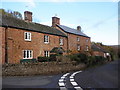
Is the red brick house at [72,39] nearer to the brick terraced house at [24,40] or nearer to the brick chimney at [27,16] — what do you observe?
the brick terraced house at [24,40]

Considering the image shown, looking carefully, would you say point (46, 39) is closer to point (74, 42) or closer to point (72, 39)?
point (72, 39)

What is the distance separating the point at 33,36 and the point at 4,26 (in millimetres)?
5992

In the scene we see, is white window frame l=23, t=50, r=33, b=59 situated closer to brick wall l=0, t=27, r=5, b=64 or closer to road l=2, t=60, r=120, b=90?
brick wall l=0, t=27, r=5, b=64

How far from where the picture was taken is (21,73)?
59.3 feet

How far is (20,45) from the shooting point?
24.4 m

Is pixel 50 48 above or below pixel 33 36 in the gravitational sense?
Answer: below

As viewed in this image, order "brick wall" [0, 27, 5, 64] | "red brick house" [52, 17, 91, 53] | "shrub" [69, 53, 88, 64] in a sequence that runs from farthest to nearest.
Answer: "red brick house" [52, 17, 91, 53] < "shrub" [69, 53, 88, 64] < "brick wall" [0, 27, 5, 64]

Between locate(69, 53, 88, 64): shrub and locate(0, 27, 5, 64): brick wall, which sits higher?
locate(0, 27, 5, 64): brick wall

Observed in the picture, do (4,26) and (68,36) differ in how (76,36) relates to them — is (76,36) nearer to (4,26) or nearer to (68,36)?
(68,36)

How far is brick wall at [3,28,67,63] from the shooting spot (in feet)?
74.5

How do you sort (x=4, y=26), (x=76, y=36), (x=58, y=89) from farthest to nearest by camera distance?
(x=76, y=36) → (x=4, y=26) → (x=58, y=89)

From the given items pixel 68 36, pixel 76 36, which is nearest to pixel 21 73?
pixel 68 36

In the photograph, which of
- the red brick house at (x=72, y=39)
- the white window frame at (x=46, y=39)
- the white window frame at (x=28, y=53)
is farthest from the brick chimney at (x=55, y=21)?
the white window frame at (x=28, y=53)

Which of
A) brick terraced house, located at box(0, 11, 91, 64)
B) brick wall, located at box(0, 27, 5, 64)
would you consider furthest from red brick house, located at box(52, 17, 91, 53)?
brick wall, located at box(0, 27, 5, 64)
